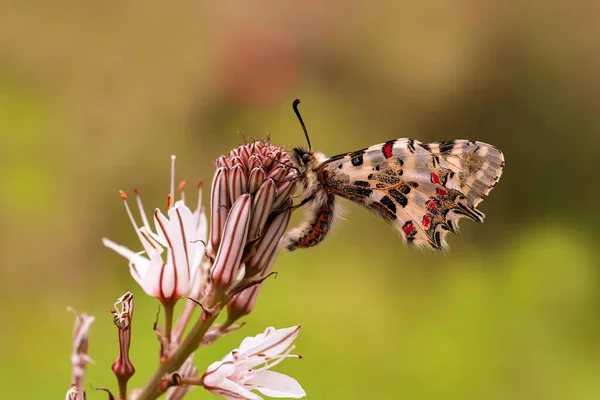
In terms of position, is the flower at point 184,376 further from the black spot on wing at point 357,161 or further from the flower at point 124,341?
the black spot on wing at point 357,161

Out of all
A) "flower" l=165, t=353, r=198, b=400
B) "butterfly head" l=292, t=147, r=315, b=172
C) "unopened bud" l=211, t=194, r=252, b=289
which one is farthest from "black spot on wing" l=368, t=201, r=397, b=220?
"flower" l=165, t=353, r=198, b=400

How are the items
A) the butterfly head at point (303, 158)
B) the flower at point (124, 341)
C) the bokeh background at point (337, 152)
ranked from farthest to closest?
the bokeh background at point (337, 152) → the butterfly head at point (303, 158) → the flower at point (124, 341)

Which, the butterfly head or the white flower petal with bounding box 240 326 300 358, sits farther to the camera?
the butterfly head

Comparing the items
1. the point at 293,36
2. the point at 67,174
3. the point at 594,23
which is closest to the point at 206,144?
the point at 67,174

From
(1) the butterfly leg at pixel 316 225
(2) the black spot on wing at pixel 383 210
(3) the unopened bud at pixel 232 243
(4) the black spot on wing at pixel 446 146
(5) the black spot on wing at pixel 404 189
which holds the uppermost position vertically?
(4) the black spot on wing at pixel 446 146

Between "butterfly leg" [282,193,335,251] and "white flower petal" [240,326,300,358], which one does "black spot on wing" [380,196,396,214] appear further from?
"white flower petal" [240,326,300,358]

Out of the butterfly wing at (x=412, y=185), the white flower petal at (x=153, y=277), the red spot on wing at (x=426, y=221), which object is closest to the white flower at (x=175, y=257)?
the white flower petal at (x=153, y=277)

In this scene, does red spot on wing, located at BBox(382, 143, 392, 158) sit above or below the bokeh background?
below
